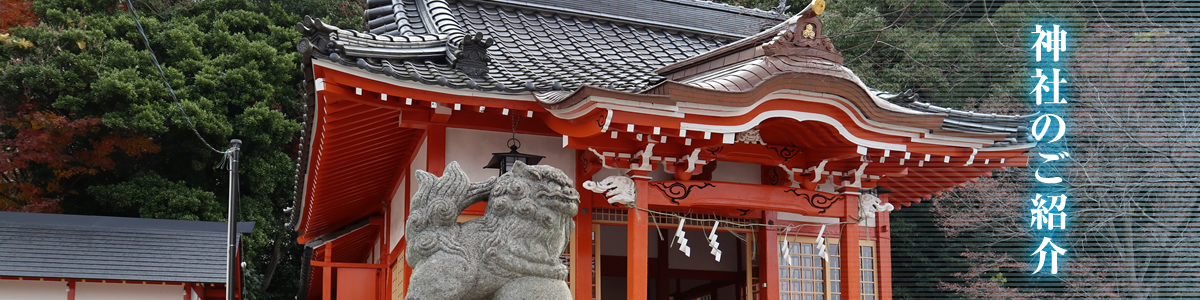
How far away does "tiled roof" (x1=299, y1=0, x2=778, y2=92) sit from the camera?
19.3 feet

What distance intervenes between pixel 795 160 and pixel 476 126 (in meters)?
2.31

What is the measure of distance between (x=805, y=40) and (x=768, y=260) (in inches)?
77.8

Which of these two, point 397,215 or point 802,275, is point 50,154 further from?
point 802,275

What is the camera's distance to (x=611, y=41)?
8727 millimetres

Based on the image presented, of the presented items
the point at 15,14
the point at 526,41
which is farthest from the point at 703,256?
the point at 15,14

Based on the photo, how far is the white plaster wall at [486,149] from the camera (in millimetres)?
6539

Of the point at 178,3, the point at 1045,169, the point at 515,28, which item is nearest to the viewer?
the point at 515,28

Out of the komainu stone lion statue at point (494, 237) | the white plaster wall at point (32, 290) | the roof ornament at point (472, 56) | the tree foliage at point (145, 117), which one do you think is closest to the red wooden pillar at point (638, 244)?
the roof ornament at point (472, 56)

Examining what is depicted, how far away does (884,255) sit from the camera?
7.80 m

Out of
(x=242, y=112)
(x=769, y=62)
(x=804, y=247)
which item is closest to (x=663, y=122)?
(x=769, y=62)

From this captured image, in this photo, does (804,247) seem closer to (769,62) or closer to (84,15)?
(769,62)

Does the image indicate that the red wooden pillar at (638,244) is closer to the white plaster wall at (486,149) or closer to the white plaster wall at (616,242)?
the white plaster wall at (486,149)

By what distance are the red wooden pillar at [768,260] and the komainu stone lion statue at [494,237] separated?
3941 mm

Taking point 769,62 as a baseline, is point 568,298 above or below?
below
